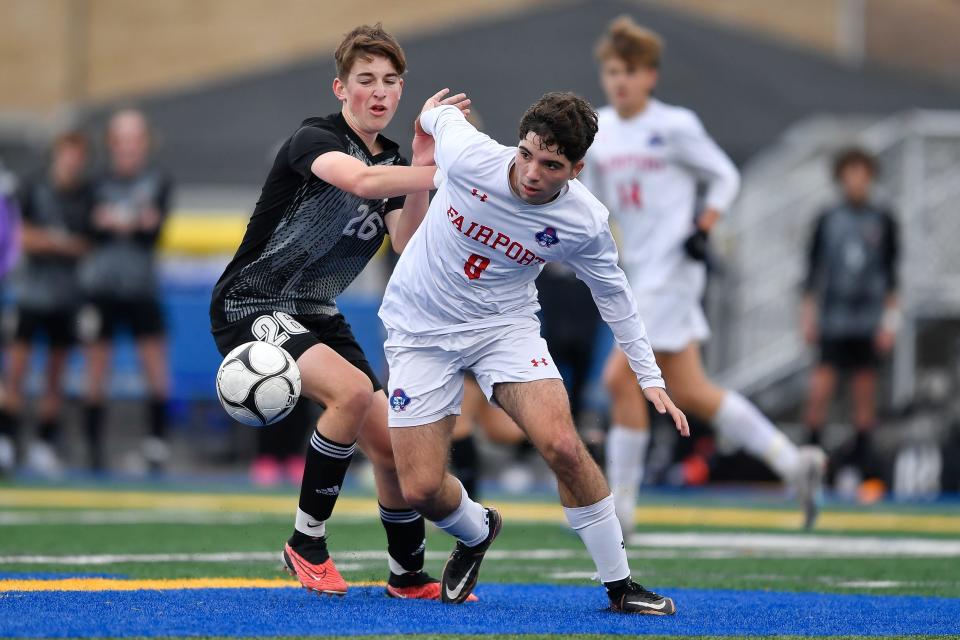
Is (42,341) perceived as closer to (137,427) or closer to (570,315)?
(137,427)

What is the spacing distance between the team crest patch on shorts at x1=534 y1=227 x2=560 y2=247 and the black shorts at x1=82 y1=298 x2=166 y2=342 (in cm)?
807

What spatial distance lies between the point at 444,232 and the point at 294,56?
18322 millimetres

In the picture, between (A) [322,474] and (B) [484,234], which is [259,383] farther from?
(B) [484,234]

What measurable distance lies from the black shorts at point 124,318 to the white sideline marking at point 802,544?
541 centimetres

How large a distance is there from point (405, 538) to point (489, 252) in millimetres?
1246

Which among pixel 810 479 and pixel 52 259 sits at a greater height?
pixel 810 479

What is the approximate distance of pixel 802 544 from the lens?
29.4ft

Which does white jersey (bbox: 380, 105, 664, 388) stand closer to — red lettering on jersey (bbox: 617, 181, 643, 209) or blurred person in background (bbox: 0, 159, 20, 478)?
red lettering on jersey (bbox: 617, 181, 643, 209)

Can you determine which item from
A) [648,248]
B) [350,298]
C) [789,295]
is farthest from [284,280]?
[789,295]

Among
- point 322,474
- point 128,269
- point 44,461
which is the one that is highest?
point 322,474

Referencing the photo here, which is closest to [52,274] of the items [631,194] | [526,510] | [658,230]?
[526,510]

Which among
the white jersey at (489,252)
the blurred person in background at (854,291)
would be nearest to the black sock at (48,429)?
the blurred person in background at (854,291)

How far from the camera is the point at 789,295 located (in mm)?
15609

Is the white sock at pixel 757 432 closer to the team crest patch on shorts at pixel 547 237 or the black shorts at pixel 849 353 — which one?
the team crest patch on shorts at pixel 547 237
